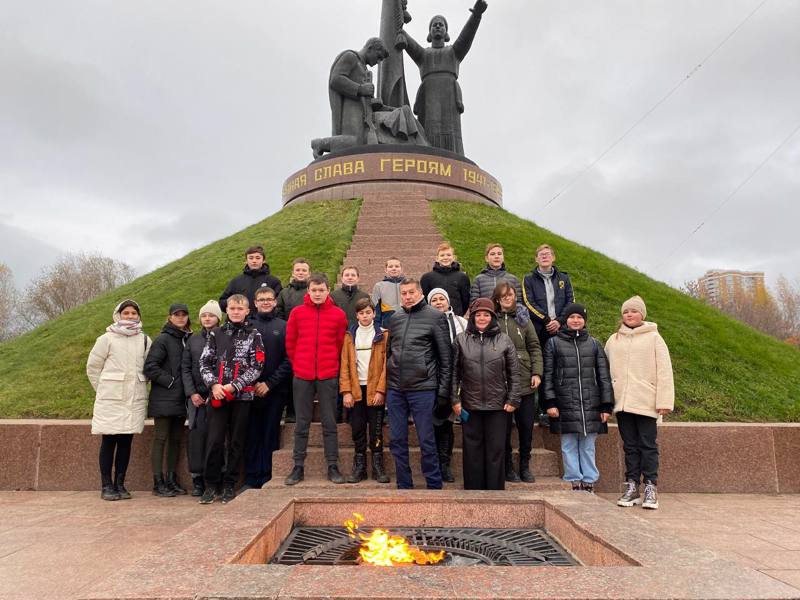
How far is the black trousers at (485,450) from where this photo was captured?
4.41 m

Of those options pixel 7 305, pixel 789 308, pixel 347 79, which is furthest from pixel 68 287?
pixel 789 308

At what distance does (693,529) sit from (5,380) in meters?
8.69

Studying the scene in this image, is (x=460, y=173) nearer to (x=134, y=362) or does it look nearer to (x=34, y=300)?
(x=134, y=362)

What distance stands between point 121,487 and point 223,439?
4.25ft

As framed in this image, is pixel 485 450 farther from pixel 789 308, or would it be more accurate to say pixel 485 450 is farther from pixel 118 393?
pixel 789 308

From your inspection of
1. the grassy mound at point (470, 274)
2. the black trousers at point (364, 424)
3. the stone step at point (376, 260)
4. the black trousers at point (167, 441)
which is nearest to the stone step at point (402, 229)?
the grassy mound at point (470, 274)

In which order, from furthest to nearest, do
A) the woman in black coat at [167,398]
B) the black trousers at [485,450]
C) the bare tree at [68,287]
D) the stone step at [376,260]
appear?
the bare tree at [68,287] → the stone step at [376,260] → the woman in black coat at [167,398] → the black trousers at [485,450]

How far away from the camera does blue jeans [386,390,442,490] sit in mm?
4473

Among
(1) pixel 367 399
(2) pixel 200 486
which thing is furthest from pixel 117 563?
(1) pixel 367 399

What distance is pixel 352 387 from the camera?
4.80 m

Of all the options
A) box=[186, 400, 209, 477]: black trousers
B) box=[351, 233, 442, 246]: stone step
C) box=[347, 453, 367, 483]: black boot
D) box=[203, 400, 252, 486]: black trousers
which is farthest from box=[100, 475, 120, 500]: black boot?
box=[351, 233, 442, 246]: stone step

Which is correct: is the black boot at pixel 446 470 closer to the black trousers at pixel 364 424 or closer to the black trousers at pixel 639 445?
the black trousers at pixel 364 424

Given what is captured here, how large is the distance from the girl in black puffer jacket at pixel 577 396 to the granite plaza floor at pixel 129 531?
60 cm

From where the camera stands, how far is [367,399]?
189 inches
